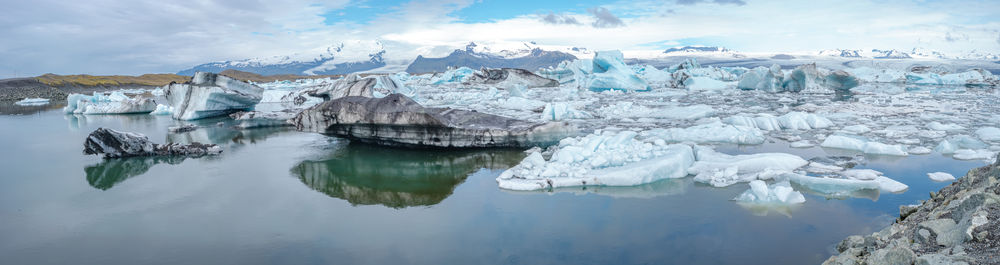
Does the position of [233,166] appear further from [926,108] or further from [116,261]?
[926,108]

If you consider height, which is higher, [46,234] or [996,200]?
[996,200]

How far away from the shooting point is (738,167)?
6348 millimetres

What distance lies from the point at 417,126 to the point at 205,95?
30.9ft

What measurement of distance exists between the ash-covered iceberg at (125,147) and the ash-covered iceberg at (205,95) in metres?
6.47

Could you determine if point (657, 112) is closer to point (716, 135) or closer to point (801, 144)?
point (716, 135)

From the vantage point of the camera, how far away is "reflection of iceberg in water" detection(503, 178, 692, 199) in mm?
5577

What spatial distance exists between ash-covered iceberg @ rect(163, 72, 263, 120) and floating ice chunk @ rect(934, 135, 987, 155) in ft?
51.6

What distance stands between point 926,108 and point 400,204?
15.4m

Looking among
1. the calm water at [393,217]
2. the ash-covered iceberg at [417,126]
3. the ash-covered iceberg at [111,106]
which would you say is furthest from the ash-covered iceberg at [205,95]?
the ash-covered iceberg at [417,126]

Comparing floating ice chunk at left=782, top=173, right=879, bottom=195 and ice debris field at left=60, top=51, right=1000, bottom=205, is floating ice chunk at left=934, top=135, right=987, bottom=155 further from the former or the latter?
floating ice chunk at left=782, top=173, right=879, bottom=195

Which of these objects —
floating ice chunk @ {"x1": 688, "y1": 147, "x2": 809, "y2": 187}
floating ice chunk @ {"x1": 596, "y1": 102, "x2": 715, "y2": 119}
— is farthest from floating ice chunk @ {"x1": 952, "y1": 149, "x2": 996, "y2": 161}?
floating ice chunk @ {"x1": 596, "y1": 102, "x2": 715, "y2": 119}

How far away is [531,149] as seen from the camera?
8.12m

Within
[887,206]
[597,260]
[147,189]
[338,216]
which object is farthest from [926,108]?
[147,189]

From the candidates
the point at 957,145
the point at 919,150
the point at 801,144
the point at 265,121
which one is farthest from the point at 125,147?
the point at 957,145
